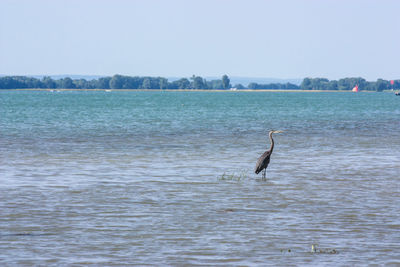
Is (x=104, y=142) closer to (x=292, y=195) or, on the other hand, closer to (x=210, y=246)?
(x=292, y=195)

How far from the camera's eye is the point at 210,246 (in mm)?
14289

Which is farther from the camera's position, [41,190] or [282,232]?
[41,190]

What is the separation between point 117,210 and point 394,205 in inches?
292

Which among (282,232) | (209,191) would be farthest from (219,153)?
(282,232)

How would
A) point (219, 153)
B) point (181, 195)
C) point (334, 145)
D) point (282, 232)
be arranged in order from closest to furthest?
point (282, 232), point (181, 195), point (219, 153), point (334, 145)

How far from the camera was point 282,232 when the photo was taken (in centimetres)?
1562

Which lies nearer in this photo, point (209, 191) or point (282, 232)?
point (282, 232)

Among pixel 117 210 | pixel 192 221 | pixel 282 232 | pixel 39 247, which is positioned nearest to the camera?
pixel 39 247

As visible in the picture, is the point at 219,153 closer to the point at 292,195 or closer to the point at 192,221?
the point at 292,195

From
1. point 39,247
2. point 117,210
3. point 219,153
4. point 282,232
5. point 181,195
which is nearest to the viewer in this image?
point 39,247

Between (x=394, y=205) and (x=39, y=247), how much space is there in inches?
388

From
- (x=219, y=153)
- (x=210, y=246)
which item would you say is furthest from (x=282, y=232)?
(x=219, y=153)

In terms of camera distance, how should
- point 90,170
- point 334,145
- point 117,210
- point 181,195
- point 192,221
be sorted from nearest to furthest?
point 192,221, point 117,210, point 181,195, point 90,170, point 334,145

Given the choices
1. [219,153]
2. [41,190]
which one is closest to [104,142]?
[219,153]
